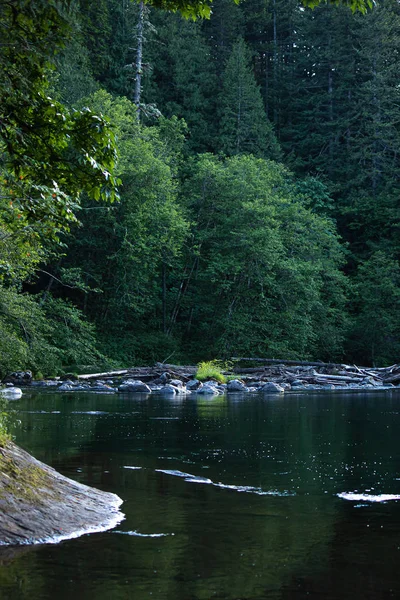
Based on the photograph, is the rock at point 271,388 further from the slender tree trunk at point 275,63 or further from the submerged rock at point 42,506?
the slender tree trunk at point 275,63

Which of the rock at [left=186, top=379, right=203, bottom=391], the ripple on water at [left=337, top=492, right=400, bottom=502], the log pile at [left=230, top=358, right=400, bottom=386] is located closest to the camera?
the ripple on water at [left=337, top=492, right=400, bottom=502]

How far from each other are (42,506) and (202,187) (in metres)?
38.8

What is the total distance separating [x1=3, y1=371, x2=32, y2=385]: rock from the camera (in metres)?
29.6

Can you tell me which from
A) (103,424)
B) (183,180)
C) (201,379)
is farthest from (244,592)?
(183,180)

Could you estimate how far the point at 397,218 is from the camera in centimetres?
5278

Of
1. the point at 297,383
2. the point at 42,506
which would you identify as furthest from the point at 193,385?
the point at 42,506

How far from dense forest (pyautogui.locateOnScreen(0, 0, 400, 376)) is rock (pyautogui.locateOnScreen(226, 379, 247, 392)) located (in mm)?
6940

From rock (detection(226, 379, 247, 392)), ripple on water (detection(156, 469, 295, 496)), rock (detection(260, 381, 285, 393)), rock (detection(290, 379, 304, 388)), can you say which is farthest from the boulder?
ripple on water (detection(156, 469, 295, 496))

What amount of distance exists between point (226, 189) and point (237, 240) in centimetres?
321

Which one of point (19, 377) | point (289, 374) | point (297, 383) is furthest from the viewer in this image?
point (289, 374)

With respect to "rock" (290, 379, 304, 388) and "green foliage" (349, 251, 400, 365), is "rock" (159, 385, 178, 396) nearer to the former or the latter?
"rock" (290, 379, 304, 388)

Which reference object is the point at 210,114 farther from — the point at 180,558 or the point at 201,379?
the point at 180,558

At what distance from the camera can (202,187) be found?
4503 centimetres

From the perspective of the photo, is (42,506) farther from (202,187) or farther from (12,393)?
(202,187)
